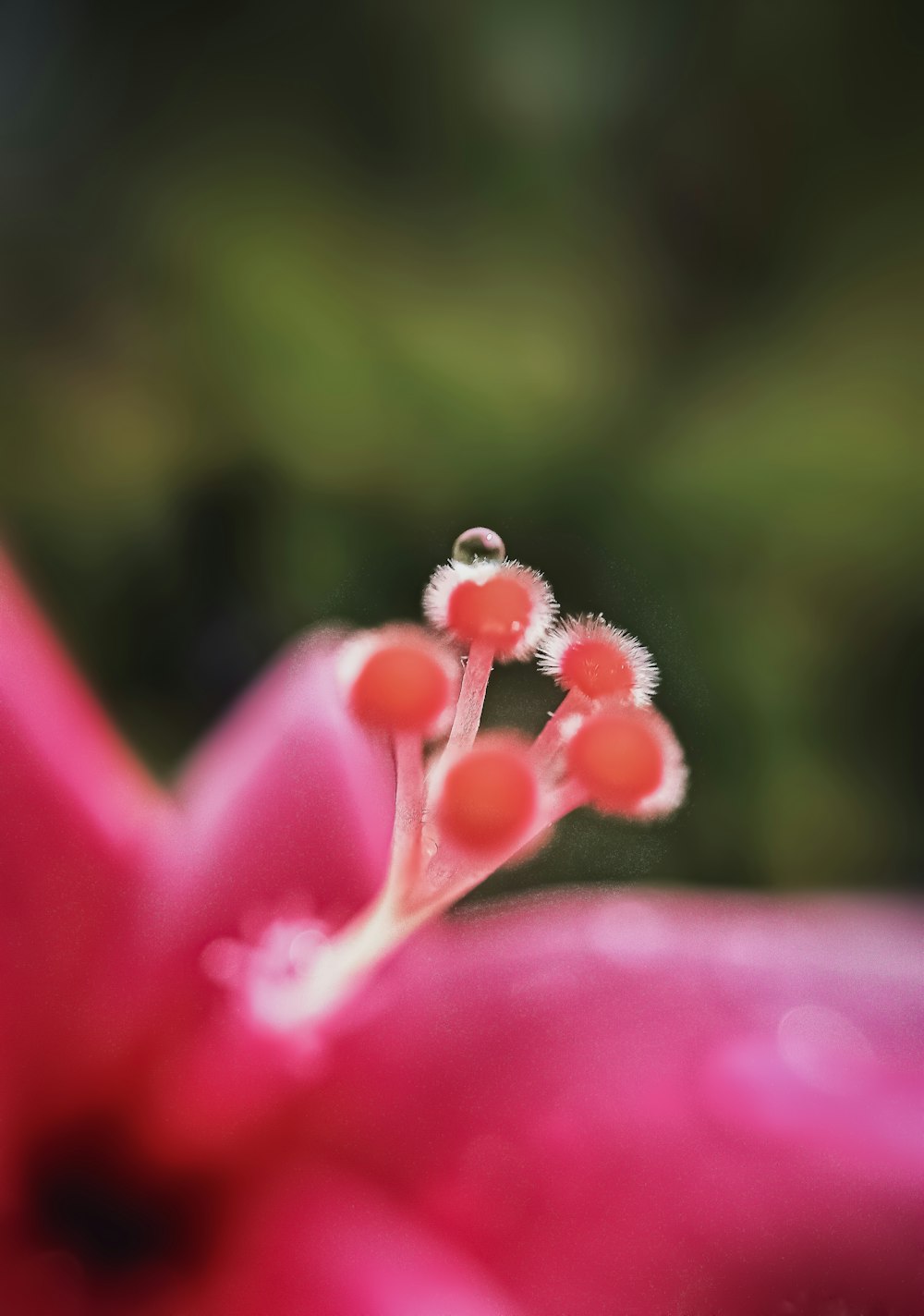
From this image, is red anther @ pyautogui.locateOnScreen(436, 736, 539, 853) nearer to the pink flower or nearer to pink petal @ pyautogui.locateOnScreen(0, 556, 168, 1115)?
the pink flower

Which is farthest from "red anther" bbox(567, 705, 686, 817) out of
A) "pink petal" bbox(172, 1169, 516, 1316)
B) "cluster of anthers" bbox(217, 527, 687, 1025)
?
"pink petal" bbox(172, 1169, 516, 1316)

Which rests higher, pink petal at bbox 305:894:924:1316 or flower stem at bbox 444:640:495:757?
flower stem at bbox 444:640:495:757

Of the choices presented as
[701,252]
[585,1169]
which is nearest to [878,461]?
[701,252]

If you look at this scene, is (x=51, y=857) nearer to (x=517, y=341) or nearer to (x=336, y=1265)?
(x=336, y=1265)

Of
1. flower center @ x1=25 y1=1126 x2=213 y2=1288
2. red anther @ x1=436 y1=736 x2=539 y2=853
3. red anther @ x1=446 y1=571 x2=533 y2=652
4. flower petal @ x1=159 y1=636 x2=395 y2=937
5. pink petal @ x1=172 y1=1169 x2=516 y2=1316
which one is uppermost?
red anther @ x1=446 y1=571 x2=533 y2=652

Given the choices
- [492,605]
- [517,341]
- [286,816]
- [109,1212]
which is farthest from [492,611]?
[517,341]

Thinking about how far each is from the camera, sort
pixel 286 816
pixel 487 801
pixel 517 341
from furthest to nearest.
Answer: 1. pixel 517 341
2. pixel 286 816
3. pixel 487 801

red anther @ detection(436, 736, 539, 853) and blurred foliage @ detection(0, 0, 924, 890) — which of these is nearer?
red anther @ detection(436, 736, 539, 853)
